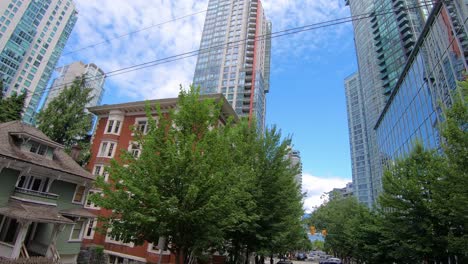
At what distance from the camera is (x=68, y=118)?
30.9 meters

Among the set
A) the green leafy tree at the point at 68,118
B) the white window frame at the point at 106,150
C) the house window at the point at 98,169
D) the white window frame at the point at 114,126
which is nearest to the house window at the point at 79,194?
the house window at the point at 98,169

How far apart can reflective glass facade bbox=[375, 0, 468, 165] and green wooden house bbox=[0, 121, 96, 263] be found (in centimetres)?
2586

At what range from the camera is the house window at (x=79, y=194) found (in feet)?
69.9

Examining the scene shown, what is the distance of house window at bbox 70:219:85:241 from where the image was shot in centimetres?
2079

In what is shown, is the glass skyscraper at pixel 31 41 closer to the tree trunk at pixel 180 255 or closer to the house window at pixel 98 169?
the house window at pixel 98 169

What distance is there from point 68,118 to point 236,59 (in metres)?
70.6

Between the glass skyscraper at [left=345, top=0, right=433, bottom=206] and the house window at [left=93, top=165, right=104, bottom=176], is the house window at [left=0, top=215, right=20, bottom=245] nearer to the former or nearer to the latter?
the house window at [left=93, top=165, right=104, bottom=176]

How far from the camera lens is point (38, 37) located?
106 metres

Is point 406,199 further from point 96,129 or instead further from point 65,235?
point 96,129

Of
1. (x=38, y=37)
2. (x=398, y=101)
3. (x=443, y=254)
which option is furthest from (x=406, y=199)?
(x=38, y=37)

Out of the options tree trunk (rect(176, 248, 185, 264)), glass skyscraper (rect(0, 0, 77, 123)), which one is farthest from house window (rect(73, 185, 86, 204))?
glass skyscraper (rect(0, 0, 77, 123))

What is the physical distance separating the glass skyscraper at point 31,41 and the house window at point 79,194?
258 ft

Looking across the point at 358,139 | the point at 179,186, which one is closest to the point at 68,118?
the point at 179,186

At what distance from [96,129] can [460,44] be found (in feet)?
124
